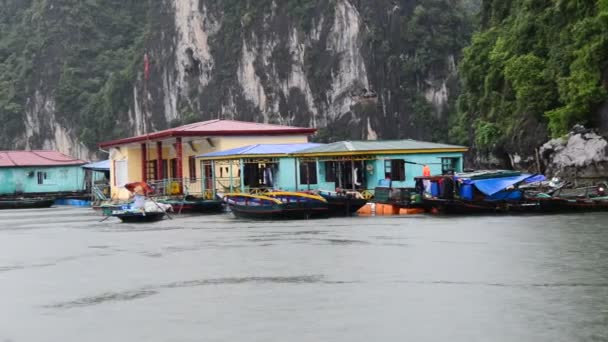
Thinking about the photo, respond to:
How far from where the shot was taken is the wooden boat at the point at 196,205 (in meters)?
34.3

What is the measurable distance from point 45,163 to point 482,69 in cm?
2476

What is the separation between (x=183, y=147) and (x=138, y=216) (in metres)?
11.6

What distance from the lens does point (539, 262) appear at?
1669 cm

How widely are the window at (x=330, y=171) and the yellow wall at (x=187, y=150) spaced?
397 cm

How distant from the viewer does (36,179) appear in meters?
53.1

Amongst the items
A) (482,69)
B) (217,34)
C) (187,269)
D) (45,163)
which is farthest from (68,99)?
(187,269)

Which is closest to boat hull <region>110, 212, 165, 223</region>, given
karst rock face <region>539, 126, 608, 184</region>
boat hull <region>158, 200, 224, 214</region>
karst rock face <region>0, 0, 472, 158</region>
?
boat hull <region>158, 200, 224, 214</region>

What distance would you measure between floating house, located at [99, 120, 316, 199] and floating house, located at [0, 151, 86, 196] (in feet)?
25.6

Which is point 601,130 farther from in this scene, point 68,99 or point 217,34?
point 68,99

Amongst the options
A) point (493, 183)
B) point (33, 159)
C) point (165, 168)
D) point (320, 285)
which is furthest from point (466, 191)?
point (33, 159)

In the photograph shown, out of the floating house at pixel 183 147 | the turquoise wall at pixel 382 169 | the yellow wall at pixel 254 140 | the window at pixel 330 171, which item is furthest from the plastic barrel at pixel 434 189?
Result: the yellow wall at pixel 254 140

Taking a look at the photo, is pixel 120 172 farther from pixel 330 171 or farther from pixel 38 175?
pixel 330 171

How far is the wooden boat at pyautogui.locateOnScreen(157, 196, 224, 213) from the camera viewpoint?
3434 cm

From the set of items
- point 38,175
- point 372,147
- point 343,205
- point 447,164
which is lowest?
point 343,205
